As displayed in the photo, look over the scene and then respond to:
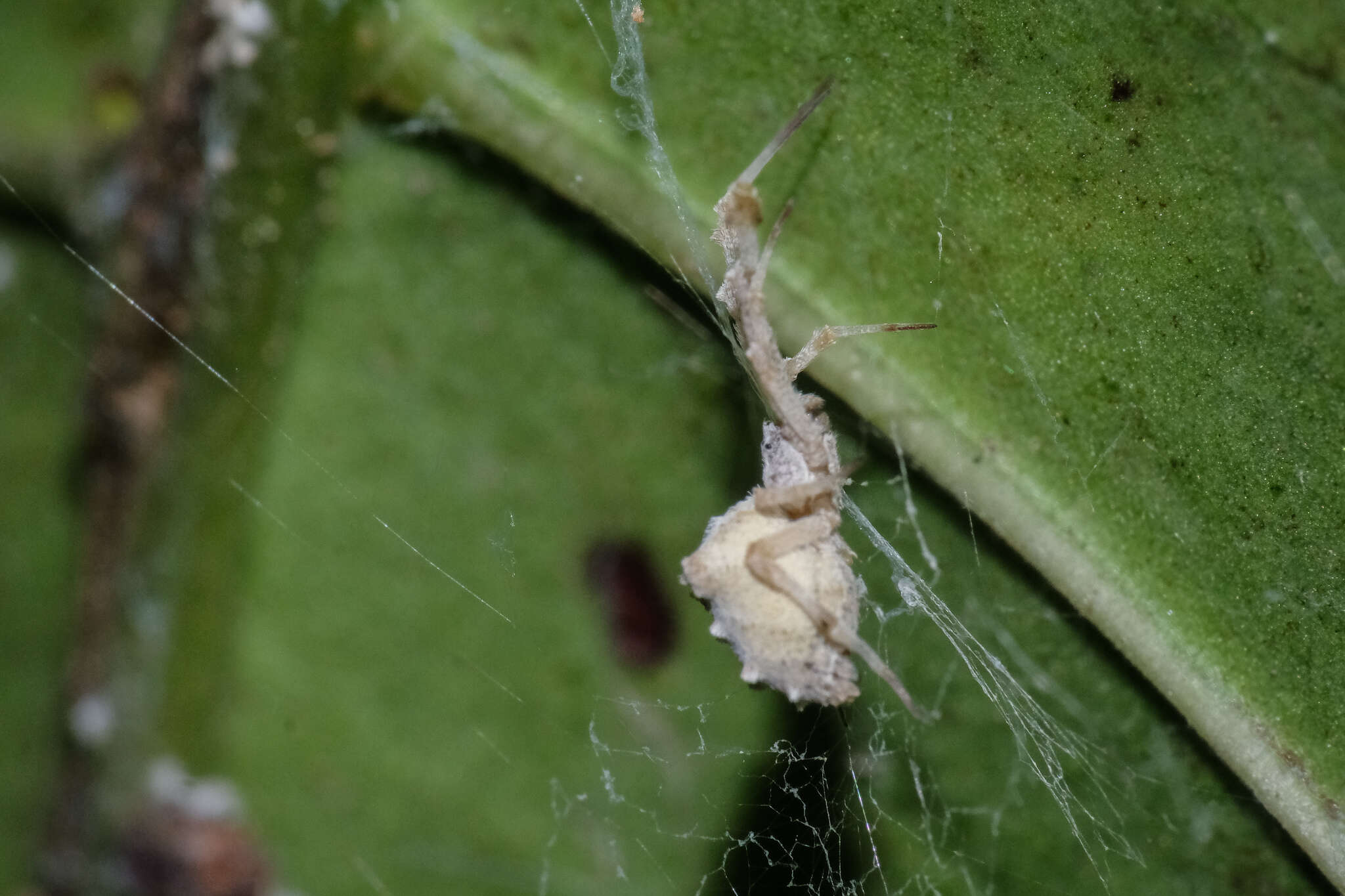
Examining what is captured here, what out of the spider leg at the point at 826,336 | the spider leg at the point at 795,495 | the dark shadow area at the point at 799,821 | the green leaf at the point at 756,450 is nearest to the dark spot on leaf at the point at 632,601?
the green leaf at the point at 756,450

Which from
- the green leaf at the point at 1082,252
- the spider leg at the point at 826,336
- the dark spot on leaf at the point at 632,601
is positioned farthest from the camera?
the dark spot on leaf at the point at 632,601

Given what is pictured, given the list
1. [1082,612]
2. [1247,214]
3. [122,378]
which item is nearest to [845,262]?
[1247,214]

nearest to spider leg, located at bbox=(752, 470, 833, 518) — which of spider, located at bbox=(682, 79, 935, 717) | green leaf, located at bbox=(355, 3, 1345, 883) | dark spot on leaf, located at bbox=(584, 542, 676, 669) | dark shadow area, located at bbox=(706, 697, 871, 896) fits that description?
spider, located at bbox=(682, 79, 935, 717)

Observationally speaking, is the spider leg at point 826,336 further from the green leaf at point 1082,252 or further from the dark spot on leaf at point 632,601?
the dark spot on leaf at point 632,601

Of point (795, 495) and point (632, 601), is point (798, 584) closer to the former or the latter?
point (795, 495)

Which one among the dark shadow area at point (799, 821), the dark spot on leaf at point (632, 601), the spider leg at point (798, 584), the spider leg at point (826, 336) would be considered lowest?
the dark shadow area at point (799, 821)

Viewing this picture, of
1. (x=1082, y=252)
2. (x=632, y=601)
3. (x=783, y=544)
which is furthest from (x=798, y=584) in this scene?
(x=1082, y=252)

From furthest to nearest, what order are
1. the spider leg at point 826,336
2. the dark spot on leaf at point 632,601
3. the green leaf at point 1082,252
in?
the dark spot on leaf at point 632,601 → the spider leg at point 826,336 → the green leaf at point 1082,252

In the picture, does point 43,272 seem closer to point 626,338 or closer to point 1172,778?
point 626,338
